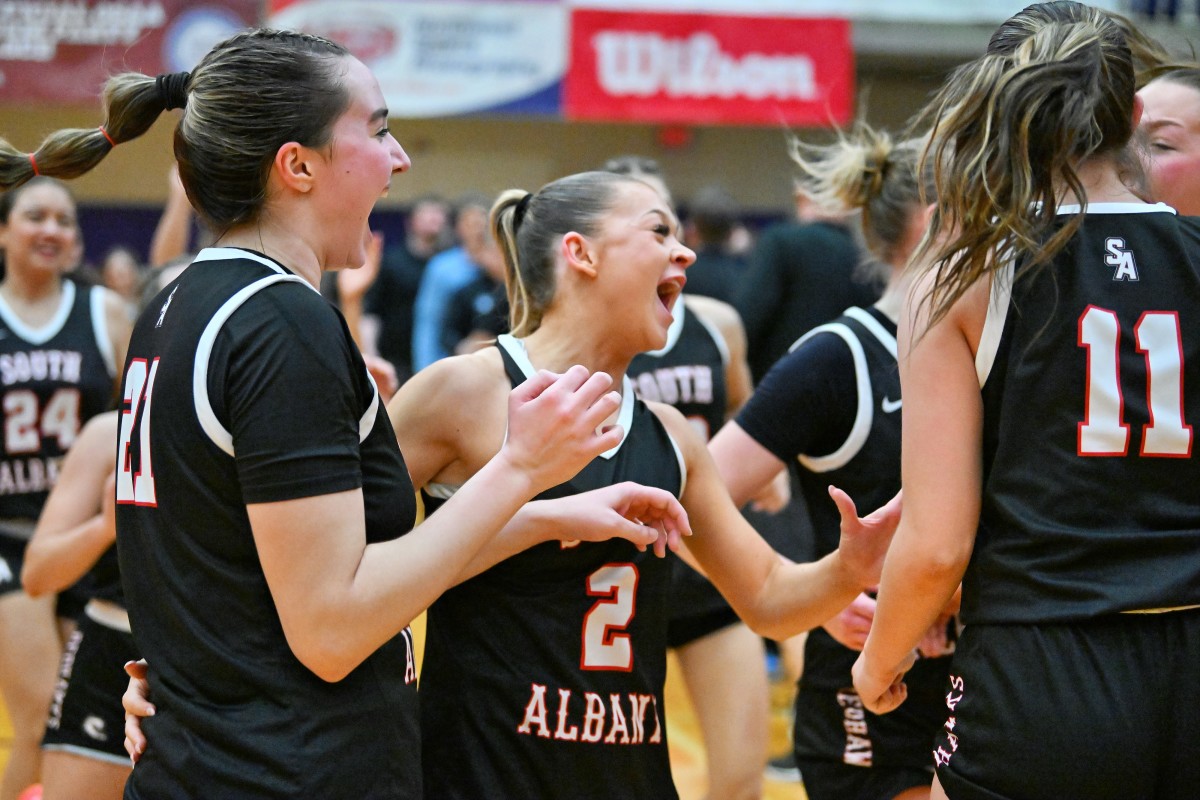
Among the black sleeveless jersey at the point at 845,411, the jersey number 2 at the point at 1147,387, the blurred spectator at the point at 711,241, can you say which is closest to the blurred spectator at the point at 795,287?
the blurred spectator at the point at 711,241

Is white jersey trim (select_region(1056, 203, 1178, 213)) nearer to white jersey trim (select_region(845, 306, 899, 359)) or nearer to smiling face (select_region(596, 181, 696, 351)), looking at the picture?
smiling face (select_region(596, 181, 696, 351))

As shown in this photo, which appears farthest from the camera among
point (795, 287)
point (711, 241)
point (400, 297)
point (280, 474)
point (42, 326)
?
point (400, 297)

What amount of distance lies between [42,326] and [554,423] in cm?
328

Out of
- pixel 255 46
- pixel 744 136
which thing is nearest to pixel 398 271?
pixel 744 136

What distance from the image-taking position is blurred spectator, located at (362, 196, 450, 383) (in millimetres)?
9648

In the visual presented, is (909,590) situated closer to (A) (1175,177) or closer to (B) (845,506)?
(B) (845,506)

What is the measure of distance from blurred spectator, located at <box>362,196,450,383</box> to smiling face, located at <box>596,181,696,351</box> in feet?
22.9

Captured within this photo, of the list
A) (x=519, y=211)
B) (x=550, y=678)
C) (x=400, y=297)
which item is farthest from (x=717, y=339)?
(x=400, y=297)

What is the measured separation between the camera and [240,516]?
5.45 ft

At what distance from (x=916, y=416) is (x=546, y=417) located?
0.54 m

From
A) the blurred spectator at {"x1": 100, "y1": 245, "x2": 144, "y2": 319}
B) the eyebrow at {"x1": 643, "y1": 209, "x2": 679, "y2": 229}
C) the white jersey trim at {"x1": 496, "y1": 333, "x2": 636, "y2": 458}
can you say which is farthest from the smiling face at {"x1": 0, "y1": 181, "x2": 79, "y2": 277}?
the blurred spectator at {"x1": 100, "y1": 245, "x2": 144, "y2": 319}

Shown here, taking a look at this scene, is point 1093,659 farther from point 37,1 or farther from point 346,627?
point 37,1

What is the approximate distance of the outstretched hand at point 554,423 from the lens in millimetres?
1742

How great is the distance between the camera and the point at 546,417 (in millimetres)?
1745
